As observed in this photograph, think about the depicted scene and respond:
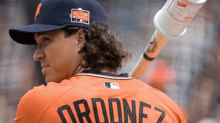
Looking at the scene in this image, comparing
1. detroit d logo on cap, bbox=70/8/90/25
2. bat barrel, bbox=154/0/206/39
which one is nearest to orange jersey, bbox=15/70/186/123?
detroit d logo on cap, bbox=70/8/90/25

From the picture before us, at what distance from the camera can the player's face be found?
140 cm

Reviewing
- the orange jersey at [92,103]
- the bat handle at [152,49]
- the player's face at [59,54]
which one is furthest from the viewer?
the bat handle at [152,49]

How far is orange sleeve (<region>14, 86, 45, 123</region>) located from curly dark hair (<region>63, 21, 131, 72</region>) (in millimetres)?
365

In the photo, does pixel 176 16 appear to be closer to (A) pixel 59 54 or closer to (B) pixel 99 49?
(B) pixel 99 49

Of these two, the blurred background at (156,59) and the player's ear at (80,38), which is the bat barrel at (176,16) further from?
the blurred background at (156,59)

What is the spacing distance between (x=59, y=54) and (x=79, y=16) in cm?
25

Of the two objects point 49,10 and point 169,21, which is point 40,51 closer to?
point 49,10

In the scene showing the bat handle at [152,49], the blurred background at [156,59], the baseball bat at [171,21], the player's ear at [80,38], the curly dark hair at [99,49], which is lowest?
the blurred background at [156,59]

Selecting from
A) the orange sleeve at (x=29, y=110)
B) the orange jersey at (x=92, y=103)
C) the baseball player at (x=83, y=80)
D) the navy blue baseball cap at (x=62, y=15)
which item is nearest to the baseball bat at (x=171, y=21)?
the baseball player at (x=83, y=80)

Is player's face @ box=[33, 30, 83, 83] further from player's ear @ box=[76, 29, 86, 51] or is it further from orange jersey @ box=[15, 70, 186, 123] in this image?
orange jersey @ box=[15, 70, 186, 123]

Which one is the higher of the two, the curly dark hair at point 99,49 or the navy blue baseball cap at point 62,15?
the navy blue baseball cap at point 62,15

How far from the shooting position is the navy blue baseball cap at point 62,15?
142 centimetres

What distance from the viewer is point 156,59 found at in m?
6.39

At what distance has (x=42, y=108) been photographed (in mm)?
1118
